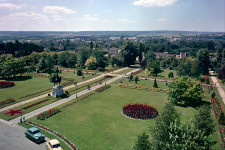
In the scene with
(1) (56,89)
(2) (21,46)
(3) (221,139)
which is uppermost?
(2) (21,46)

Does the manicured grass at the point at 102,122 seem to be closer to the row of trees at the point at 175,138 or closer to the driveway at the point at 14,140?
the driveway at the point at 14,140

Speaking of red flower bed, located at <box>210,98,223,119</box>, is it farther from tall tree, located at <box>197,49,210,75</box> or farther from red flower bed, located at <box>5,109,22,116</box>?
red flower bed, located at <box>5,109,22,116</box>

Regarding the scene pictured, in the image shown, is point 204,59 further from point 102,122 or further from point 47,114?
point 47,114

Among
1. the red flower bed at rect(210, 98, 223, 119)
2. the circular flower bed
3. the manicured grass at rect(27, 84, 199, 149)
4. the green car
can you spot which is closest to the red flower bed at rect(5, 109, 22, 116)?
the manicured grass at rect(27, 84, 199, 149)

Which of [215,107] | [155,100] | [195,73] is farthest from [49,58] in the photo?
[215,107]

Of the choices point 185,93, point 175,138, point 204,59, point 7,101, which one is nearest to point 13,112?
point 7,101

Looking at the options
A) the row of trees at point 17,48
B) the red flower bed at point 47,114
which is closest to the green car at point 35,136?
the red flower bed at point 47,114

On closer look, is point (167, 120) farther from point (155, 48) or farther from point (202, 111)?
point (155, 48)
